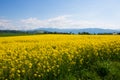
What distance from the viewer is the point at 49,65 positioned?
368 inches

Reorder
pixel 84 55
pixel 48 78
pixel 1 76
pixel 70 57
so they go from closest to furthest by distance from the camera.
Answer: pixel 1 76 → pixel 48 78 → pixel 70 57 → pixel 84 55

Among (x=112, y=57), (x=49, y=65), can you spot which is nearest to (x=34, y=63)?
(x=49, y=65)

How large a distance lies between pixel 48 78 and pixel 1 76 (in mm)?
1657

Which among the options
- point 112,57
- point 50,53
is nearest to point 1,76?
point 50,53

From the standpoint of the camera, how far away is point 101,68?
10773 mm

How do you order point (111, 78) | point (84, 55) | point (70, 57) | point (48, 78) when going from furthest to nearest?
point (84, 55) < point (70, 57) < point (111, 78) < point (48, 78)

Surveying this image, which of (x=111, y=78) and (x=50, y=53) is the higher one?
(x=50, y=53)

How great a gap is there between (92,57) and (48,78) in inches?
140

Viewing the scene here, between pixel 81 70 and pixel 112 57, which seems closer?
pixel 81 70

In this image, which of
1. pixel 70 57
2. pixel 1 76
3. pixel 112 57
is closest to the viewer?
pixel 1 76

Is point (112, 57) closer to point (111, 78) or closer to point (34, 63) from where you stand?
point (111, 78)

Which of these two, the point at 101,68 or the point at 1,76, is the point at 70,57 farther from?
the point at 1,76

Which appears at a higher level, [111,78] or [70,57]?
[70,57]

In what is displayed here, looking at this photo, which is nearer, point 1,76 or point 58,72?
point 1,76
